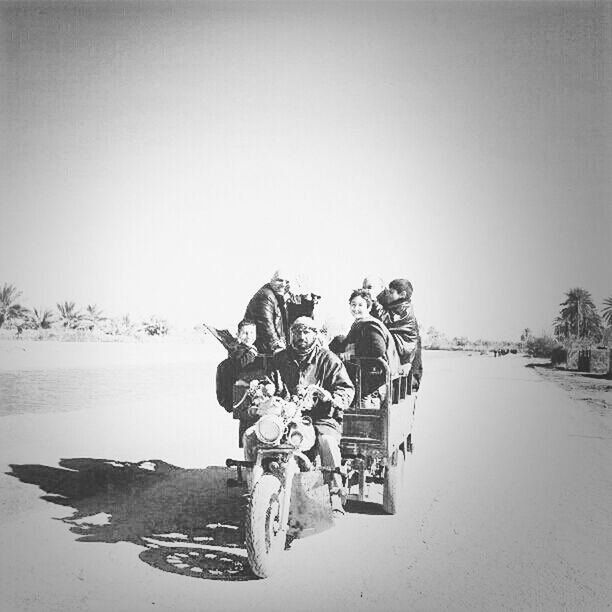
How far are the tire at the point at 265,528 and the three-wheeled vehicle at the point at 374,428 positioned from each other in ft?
2.44

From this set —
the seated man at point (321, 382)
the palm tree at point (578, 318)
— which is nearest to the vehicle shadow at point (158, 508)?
the seated man at point (321, 382)

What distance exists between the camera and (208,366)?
973 cm

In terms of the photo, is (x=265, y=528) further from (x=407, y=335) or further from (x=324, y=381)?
(x=407, y=335)

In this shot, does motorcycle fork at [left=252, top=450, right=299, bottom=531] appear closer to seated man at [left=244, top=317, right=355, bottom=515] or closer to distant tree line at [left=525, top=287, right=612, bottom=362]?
seated man at [left=244, top=317, right=355, bottom=515]

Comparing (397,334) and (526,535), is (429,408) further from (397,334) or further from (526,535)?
(526,535)

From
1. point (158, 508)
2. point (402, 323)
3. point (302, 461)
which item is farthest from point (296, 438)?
point (402, 323)

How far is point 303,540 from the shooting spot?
144 inches

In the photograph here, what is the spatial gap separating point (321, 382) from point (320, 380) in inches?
0.6

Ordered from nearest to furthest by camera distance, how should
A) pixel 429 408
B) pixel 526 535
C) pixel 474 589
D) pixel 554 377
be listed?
pixel 474 589
pixel 526 535
pixel 429 408
pixel 554 377

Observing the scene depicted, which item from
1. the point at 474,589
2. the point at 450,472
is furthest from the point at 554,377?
the point at 474,589

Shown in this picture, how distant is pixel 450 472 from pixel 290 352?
219 cm

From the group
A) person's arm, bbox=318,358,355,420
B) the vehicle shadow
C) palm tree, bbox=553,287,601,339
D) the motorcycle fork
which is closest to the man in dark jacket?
person's arm, bbox=318,358,355,420

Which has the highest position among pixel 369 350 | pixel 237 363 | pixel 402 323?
pixel 402 323

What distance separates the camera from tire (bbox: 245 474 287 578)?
2986 millimetres
